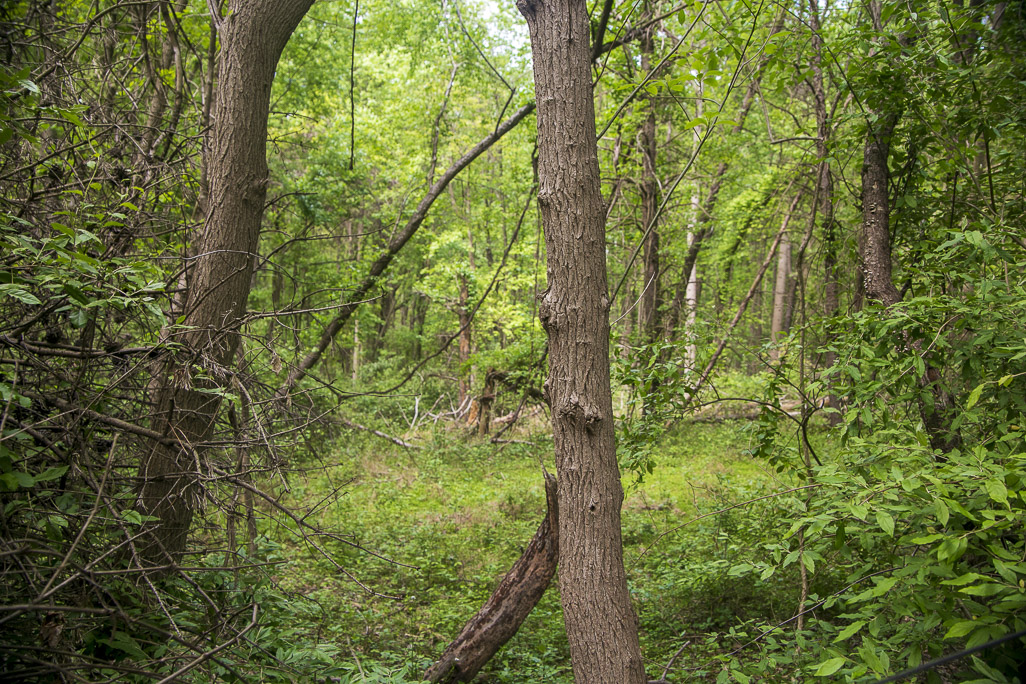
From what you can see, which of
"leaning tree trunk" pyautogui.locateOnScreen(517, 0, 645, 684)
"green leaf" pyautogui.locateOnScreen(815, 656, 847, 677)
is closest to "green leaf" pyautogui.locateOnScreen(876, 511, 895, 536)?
"green leaf" pyautogui.locateOnScreen(815, 656, 847, 677)

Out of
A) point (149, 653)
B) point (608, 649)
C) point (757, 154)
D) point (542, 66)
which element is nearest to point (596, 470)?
point (608, 649)

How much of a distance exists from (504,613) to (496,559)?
2295mm

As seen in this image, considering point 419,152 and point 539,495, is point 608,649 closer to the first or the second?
point 539,495

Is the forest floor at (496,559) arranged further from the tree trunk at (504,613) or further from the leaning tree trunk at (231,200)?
the leaning tree trunk at (231,200)

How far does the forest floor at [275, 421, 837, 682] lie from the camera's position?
4395 millimetres

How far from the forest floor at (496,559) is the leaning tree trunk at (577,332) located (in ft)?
2.81

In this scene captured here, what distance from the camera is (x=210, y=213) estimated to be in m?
3.31

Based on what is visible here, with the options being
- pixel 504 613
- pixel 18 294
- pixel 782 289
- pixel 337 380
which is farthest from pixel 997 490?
pixel 782 289

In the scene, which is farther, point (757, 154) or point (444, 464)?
point (757, 154)

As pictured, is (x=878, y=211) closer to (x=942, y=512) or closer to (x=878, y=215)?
(x=878, y=215)

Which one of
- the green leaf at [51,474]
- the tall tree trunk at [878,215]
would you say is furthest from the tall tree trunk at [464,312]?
the green leaf at [51,474]

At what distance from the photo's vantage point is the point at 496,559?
660 centimetres

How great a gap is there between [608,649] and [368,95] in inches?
609

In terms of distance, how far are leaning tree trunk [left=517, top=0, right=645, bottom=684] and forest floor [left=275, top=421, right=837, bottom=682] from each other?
2.81 ft
